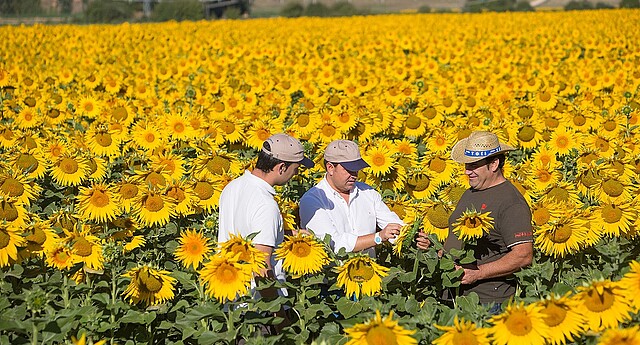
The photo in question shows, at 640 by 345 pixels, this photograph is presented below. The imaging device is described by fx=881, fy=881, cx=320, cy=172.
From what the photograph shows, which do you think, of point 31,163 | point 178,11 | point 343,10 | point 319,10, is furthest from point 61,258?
point 343,10

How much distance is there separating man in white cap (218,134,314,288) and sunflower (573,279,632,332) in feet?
4.98

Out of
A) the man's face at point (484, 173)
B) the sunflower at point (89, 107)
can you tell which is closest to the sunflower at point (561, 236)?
the man's face at point (484, 173)

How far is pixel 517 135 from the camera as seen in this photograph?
8055mm

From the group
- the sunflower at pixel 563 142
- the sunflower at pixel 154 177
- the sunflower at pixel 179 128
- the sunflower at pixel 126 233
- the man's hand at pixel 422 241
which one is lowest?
the sunflower at pixel 563 142

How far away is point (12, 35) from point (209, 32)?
524cm

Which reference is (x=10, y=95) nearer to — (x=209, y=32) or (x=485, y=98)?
(x=485, y=98)

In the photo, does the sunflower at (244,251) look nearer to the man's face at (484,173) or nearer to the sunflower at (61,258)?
the sunflower at (61,258)

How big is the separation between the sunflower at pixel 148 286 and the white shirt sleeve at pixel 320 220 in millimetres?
917

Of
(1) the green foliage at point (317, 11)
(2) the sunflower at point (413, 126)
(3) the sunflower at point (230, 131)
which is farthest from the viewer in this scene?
(1) the green foliage at point (317, 11)

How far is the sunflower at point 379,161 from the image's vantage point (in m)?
6.50

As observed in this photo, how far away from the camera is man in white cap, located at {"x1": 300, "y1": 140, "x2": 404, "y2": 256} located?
4.91m

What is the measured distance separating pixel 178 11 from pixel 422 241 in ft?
111

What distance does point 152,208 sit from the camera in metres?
5.41

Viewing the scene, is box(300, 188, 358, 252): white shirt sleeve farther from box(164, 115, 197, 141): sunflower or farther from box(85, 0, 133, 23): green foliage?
box(85, 0, 133, 23): green foliage
